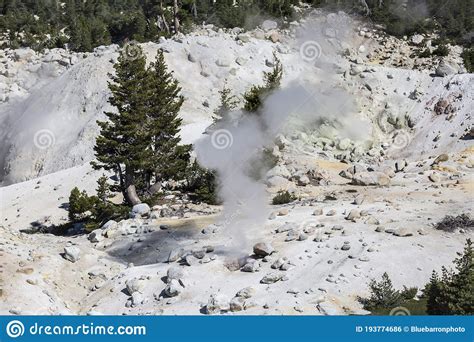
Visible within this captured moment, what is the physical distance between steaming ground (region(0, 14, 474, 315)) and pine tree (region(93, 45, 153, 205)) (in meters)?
2.85

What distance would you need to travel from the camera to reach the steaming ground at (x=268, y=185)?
65.5 ft

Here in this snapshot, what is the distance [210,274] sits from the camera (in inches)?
827

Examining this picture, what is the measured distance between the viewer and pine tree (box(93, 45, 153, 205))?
1237 inches

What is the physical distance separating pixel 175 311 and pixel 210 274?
2681 millimetres

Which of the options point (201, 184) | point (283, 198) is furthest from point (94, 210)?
point (283, 198)

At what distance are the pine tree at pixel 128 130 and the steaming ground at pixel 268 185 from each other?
2.85 m

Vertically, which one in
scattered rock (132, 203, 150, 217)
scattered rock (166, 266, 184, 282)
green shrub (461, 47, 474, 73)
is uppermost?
green shrub (461, 47, 474, 73)

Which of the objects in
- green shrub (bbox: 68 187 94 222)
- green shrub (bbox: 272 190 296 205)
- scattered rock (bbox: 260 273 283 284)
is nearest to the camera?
scattered rock (bbox: 260 273 283 284)

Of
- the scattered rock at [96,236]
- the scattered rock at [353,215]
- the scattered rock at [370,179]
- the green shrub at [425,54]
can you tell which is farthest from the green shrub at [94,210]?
the green shrub at [425,54]

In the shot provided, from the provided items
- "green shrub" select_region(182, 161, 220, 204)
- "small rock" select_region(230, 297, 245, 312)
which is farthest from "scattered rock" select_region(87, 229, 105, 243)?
"small rock" select_region(230, 297, 245, 312)

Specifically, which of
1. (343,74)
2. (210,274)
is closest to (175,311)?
(210,274)

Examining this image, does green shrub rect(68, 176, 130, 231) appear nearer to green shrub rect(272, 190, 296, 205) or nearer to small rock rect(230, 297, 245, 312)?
green shrub rect(272, 190, 296, 205)

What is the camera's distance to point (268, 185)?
34125 mm

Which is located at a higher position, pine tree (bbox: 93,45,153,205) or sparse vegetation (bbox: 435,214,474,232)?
pine tree (bbox: 93,45,153,205)
